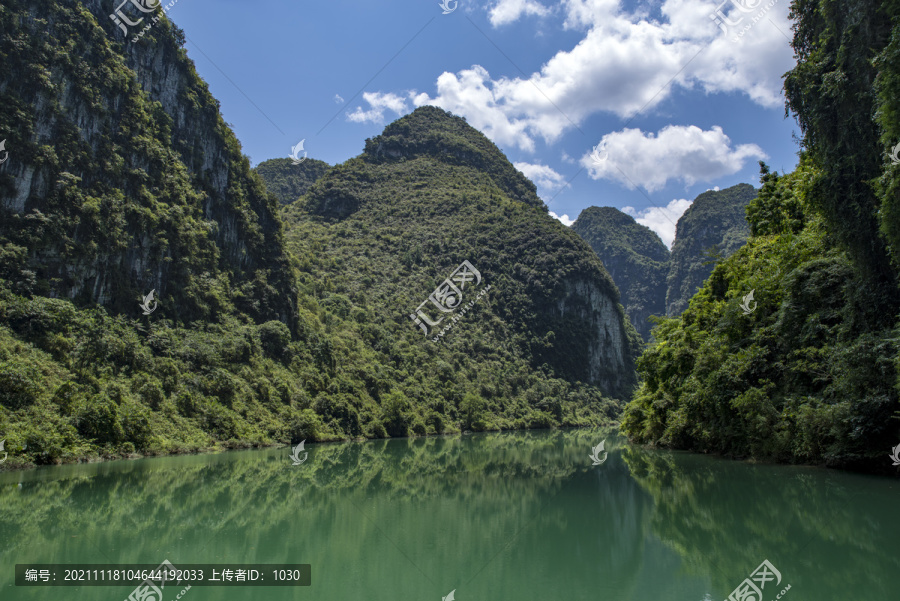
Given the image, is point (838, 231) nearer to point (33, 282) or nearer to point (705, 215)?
point (33, 282)

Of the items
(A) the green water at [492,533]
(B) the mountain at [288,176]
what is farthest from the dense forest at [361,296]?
(B) the mountain at [288,176]

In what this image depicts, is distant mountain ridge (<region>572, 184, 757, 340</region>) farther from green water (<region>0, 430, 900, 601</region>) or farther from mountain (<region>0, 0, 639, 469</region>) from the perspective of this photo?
green water (<region>0, 430, 900, 601</region>)

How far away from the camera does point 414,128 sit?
135125mm

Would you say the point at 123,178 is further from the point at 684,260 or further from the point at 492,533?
the point at 684,260

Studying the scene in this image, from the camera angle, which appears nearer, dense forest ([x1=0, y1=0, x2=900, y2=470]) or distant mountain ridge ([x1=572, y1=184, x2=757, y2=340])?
dense forest ([x1=0, y1=0, x2=900, y2=470])

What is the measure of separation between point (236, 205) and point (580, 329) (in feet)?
204

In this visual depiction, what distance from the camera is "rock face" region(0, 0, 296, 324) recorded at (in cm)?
3625

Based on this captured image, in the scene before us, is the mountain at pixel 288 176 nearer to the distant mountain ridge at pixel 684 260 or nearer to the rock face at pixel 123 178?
the rock face at pixel 123 178

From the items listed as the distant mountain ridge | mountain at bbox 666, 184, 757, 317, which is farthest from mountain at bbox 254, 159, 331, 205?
mountain at bbox 666, 184, 757, 317

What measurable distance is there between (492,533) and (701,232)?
17194cm

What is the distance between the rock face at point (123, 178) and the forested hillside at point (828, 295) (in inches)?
1511

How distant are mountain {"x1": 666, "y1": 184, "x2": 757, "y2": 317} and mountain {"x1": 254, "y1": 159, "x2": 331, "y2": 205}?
336 ft

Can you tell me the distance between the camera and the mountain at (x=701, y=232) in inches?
6033

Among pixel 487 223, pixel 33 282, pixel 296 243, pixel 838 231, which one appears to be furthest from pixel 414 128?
pixel 838 231
